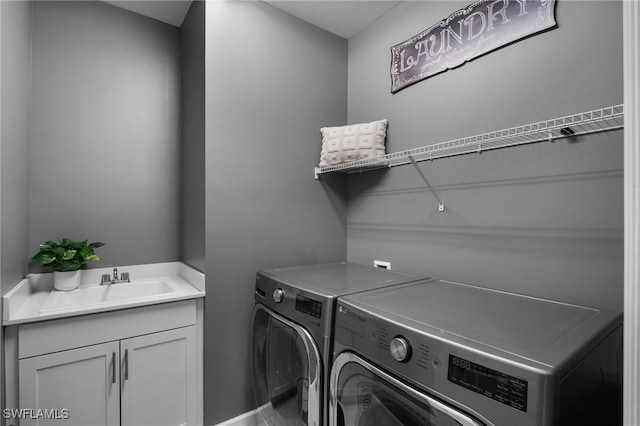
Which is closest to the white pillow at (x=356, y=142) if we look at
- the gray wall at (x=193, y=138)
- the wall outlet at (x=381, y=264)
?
the wall outlet at (x=381, y=264)

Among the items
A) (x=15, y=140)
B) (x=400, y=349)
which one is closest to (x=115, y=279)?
(x=15, y=140)

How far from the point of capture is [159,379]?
1594mm

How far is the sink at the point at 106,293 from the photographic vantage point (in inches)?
64.9

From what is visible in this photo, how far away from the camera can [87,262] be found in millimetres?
1943

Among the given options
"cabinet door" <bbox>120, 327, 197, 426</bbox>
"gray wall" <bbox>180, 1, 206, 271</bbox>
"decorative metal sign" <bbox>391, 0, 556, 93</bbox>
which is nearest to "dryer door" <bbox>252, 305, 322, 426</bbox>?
"cabinet door" <bbox>120, 327, 197, 426</bbox>

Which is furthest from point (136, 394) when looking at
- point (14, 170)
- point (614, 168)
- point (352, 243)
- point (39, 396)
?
point (614, 168)

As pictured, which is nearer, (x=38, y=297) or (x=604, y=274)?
(x=604, y=274)

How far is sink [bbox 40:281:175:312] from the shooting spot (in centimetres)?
165

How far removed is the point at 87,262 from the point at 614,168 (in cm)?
281

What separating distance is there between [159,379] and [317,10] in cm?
249

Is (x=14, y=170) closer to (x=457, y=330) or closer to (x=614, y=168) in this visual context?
(x=457, y=330)

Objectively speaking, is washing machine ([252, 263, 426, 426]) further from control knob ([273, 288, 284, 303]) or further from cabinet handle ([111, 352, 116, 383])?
cabinet handle ([111, 352, 116, 383])

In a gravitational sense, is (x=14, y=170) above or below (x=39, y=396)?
above

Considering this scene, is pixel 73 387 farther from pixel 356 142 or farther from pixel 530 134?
pixel 530 134
